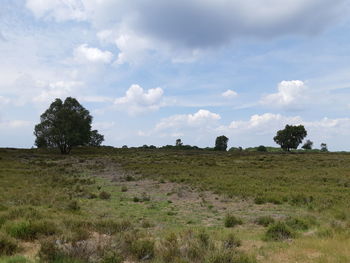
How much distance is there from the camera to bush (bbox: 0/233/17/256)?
278 inches

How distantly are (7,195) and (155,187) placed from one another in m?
9.73

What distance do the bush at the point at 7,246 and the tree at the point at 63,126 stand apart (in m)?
57.0

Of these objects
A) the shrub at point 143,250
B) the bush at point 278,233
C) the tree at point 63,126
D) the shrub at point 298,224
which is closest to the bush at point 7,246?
the shrub at point 143,250

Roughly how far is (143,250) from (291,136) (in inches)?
3996

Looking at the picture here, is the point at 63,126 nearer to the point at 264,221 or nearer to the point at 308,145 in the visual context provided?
the point at 264,221

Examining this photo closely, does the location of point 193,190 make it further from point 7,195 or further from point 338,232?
point 338,232

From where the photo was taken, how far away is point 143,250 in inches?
271

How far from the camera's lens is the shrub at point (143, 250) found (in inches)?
267

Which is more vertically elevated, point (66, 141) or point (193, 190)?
point (66, 141)

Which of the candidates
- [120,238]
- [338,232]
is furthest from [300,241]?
[120,238]

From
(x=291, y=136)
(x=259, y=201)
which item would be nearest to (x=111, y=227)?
(x=259, y=201)

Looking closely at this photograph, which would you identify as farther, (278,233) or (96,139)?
(96,139)

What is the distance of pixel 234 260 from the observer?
6203 millimetres

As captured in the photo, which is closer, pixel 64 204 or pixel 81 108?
pixel 64 204
